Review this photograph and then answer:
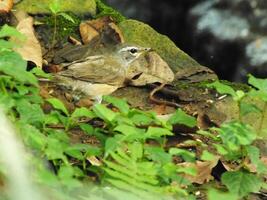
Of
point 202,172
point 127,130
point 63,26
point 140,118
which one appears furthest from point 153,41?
point 127,130

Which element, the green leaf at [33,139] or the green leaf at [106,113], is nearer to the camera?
the green leaf at [33,139]

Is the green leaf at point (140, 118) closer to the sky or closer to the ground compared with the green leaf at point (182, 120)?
closer to the ground

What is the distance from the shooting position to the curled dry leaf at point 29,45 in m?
5.74

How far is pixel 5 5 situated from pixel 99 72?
1103 millimetres

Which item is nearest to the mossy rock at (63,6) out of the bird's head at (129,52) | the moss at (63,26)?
the moss at (63,26)

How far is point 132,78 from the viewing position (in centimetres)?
632

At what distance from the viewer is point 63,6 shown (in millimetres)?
6734

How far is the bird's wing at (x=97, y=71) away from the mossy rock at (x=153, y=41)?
762mm

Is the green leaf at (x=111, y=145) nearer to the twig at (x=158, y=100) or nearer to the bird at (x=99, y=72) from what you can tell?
the bird at (x=99, y=72)

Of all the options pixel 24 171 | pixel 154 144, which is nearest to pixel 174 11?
pixel 154 144

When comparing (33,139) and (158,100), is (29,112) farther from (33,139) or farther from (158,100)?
(158,100)

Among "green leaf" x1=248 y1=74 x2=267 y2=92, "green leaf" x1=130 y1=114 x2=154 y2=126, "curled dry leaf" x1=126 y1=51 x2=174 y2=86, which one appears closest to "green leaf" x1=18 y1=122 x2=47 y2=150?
"green leaf" x1=130 y1=114 x2=154 y2=126

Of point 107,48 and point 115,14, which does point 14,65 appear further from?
point 115,14

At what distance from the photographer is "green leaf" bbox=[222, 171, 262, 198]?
365cm
